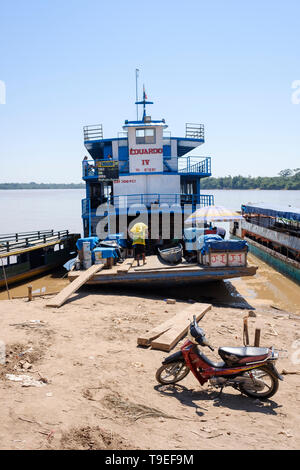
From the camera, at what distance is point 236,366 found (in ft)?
18.4

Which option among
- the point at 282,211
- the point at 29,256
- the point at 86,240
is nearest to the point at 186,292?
the point at 86,240

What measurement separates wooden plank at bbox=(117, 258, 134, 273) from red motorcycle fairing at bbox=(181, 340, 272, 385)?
24.6 ft

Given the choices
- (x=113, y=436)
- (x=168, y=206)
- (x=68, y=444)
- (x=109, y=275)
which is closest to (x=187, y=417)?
(x=113, y=436)

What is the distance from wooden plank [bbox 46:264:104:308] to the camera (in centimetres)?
1048

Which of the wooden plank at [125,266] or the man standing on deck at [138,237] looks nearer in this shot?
the wooden plank at [125,266]

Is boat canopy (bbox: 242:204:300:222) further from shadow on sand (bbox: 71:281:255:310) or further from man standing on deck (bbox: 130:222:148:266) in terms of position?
man standing on deck (bbox: 130:222:148:266)

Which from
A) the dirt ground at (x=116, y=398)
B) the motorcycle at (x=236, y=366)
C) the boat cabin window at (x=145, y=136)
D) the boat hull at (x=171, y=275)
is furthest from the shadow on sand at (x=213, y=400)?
the boat cabin window at (x=145, y=136)

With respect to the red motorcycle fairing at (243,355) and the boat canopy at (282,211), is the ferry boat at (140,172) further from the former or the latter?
the red motorcycle fairing at (243,355)

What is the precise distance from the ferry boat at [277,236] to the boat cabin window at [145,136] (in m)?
8.77

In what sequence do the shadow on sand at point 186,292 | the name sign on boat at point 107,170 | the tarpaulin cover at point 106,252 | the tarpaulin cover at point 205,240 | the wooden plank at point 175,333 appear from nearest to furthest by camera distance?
1. the wooden plank at point 175,333
2. the shadow on sand at point 186,292
3. the tarpaulin cover at point 205,240
4. the tarpaulin cover at point 106,252
5. the name sign on boat at point 107,170

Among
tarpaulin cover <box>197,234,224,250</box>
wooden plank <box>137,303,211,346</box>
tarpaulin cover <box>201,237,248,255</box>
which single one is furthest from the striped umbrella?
wooden plank <box>137,303,211,346</box>

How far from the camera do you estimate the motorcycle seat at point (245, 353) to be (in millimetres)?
5544

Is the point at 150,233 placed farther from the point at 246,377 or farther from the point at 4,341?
the point at 246,377

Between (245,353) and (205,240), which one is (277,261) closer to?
(205,240)
